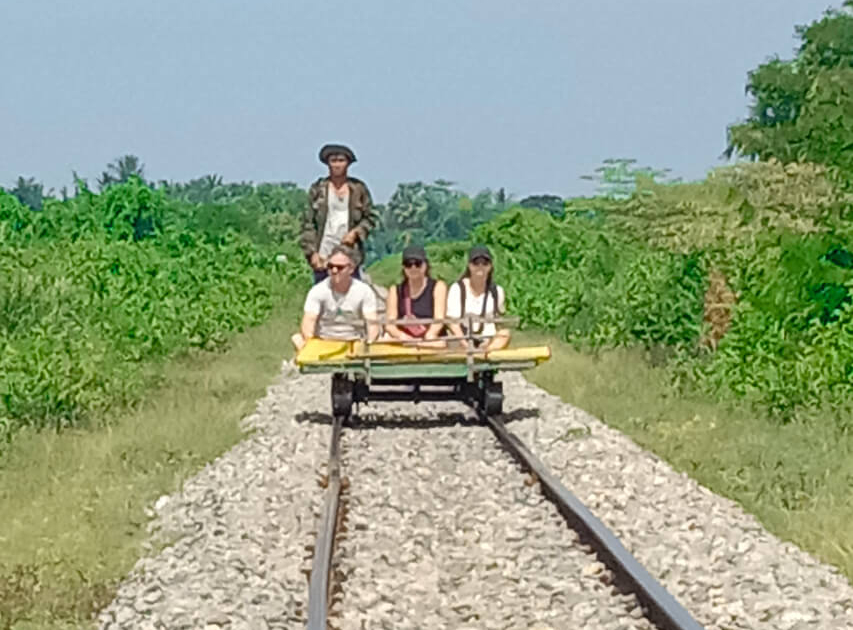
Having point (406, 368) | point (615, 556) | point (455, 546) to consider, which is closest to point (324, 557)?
point (455, 546)

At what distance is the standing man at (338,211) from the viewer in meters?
14.5

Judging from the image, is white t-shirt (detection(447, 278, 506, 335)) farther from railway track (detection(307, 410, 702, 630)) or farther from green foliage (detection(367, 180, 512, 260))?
green foliage (detection(367, 180, 512, 260))

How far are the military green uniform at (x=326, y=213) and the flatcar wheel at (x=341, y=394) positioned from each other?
46.4 inches

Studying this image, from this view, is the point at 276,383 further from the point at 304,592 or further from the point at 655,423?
the point at 304,592

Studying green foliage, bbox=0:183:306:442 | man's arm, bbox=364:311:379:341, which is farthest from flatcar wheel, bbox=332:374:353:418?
green foliage, bbox=0:183:306:442

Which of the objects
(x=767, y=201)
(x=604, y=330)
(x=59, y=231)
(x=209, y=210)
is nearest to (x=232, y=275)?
(x=59, y=231)

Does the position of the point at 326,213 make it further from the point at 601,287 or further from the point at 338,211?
the point at 601,287

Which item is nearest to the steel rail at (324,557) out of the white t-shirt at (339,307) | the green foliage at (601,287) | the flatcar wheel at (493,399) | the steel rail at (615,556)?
the steel rail at (615,556)

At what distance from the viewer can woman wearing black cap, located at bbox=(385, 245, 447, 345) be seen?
14.1 m

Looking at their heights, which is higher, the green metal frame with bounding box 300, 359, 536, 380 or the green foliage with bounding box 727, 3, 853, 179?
the green foliage with bounding box 727, 3, 853, 179

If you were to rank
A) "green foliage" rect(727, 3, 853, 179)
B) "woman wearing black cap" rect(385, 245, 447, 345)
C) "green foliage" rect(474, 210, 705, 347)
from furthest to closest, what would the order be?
"green foliage" rect(727, 3, 853, 179) → "green foliage" rect(474, 210, 705, 347) → "woman wearing black cap" rect(385, 245, 447, 345)

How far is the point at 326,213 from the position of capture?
14.6 meters

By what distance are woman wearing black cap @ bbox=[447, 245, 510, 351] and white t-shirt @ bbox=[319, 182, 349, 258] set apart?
1.18 meters

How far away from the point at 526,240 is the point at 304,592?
39015 millimetres
